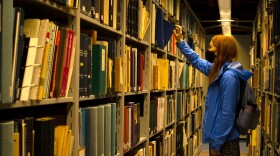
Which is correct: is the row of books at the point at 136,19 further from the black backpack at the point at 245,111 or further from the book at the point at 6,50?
the book at the point at 6,50

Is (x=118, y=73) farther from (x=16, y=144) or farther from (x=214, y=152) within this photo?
(x=16, y=144)

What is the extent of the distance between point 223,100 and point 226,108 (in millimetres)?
67

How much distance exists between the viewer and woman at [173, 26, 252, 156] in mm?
2770

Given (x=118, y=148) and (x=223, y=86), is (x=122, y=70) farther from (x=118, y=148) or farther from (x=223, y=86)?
(x=223, y=86)

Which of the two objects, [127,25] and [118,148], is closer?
[118,148]

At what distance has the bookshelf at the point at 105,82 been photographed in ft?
5.66

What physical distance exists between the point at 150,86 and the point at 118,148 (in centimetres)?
104

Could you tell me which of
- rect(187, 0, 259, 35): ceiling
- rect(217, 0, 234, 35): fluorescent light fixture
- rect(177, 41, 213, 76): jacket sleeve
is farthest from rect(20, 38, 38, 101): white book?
rect(187, 0, 259, 35): ceiling

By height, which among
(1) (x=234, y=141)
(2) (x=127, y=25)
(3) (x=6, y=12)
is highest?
(2) (x=127, y=25)

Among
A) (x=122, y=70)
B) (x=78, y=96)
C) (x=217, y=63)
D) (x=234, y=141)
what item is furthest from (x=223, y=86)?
(x=78, y=96)

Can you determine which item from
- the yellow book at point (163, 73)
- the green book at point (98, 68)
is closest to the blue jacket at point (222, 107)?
the yellow book at point (163, 73)

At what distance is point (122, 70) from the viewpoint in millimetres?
2504

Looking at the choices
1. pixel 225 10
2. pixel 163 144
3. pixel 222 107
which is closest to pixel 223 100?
pixel 222 107

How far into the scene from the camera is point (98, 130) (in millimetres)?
2082
